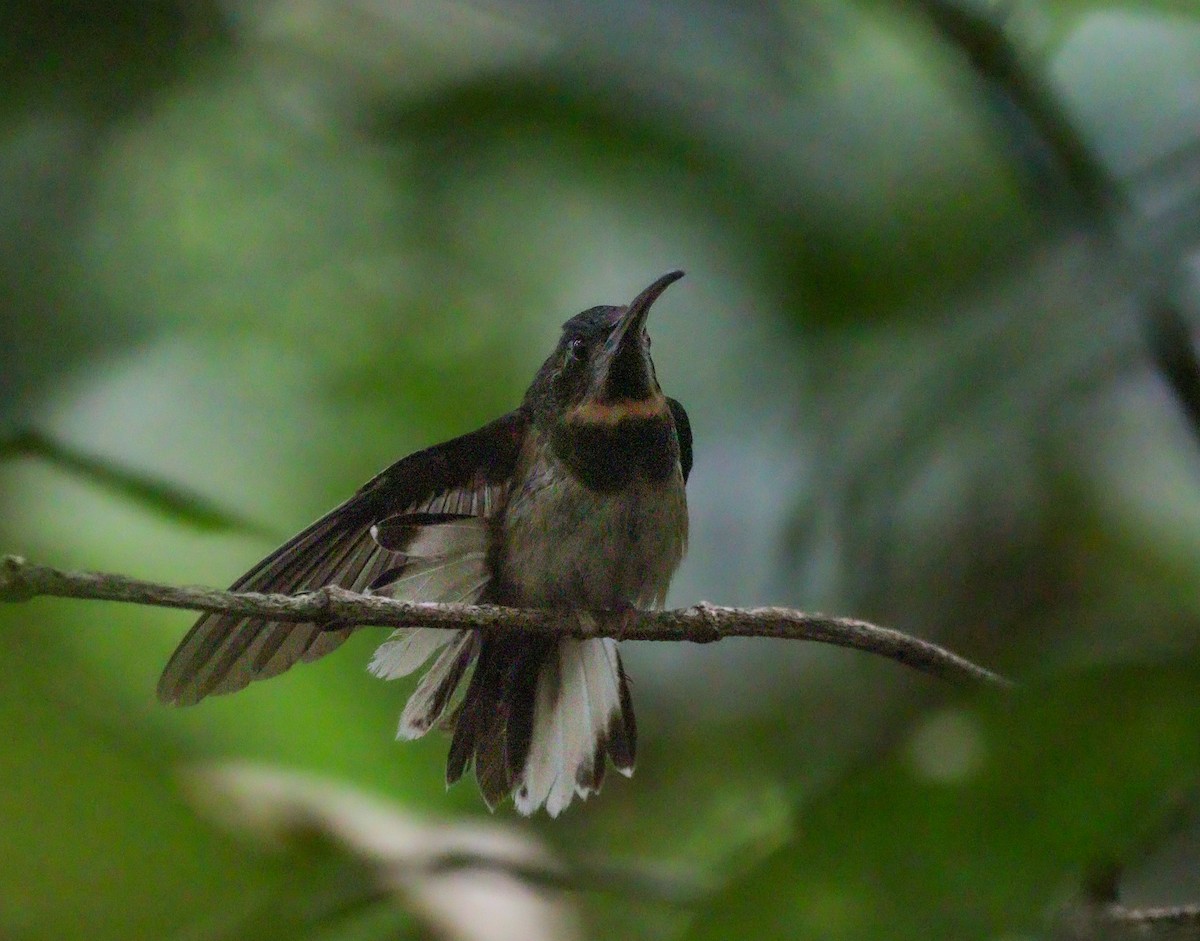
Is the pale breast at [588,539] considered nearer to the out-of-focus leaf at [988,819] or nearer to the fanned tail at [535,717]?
the fanned tail at [535,717]

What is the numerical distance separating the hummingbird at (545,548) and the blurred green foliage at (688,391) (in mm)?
97

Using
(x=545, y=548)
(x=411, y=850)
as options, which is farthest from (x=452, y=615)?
(x=545, y=548)

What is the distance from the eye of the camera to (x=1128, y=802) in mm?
693

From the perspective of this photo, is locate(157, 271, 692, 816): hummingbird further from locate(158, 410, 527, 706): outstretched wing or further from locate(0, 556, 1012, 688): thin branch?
locate(0, 556, 1012, 688): thin branch

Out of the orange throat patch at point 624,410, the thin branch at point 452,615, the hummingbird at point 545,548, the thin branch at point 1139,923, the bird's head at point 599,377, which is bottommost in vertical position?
the thin branch at point 1139,923

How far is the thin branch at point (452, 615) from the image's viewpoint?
1182 mm

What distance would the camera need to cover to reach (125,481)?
1.37 metres

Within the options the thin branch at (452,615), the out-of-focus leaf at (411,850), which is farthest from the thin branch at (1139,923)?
the out-of-focus leaf at (411,850)

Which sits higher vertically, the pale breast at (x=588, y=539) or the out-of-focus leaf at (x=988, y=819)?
the pale breast at (x=588, y=539)

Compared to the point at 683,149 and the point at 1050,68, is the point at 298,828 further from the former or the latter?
the point at 1050,68

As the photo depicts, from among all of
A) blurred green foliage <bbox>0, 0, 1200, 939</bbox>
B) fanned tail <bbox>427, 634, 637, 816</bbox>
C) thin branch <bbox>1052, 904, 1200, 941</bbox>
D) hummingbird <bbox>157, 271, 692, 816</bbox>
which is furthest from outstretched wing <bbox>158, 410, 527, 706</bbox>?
thin branch <bbox>1052, 904, 1200, 941</bbox>

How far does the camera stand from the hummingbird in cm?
250

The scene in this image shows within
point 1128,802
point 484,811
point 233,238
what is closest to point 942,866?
point 1128,802

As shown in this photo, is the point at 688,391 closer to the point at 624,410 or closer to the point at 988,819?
the point at 624,410
